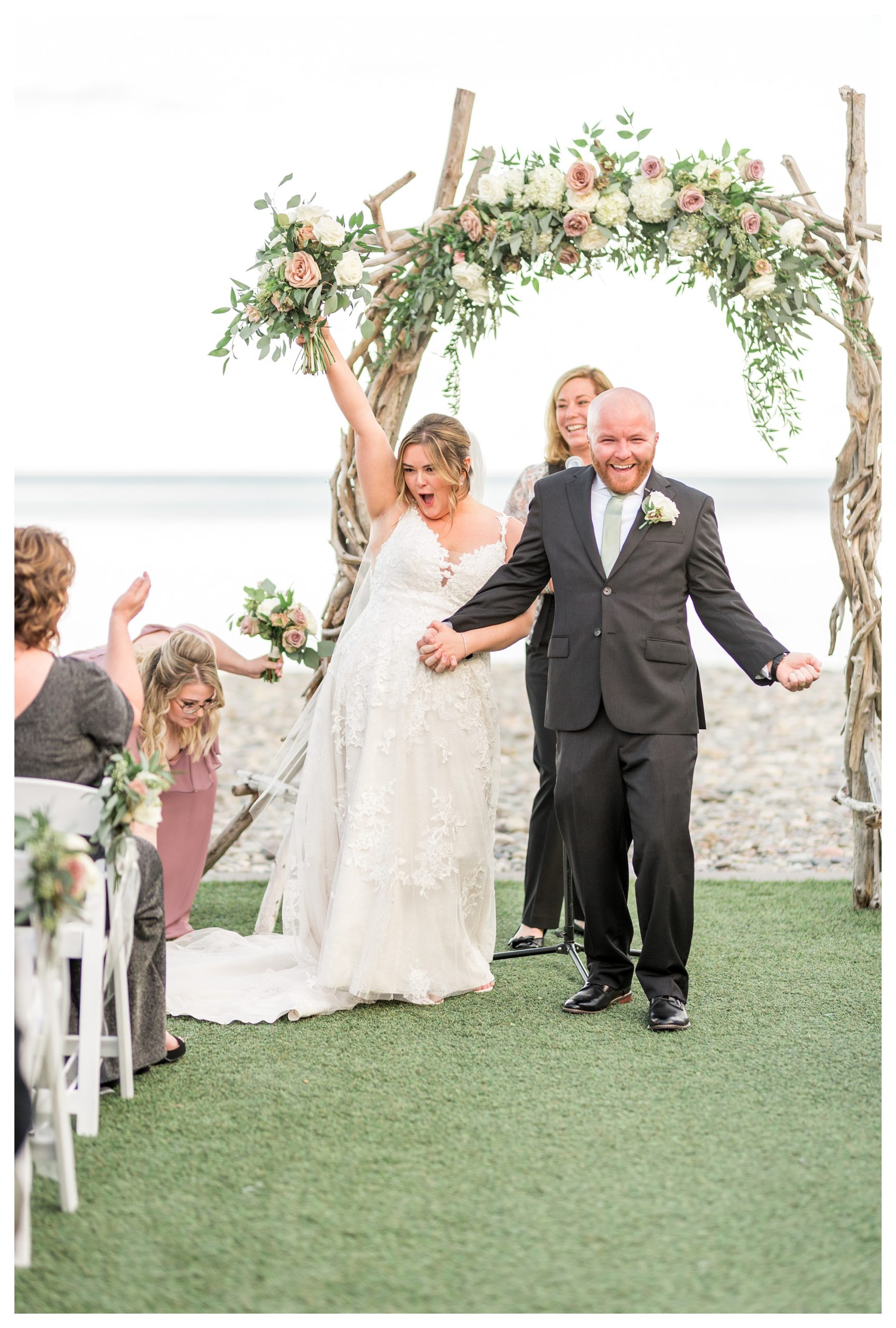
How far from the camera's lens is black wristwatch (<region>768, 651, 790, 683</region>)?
405cm

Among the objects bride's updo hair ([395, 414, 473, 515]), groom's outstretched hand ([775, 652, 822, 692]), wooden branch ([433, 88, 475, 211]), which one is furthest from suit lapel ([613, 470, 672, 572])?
wooden branch ([433, 88, 475, 211])

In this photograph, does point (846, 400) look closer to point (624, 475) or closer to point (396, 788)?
point (624, 475)

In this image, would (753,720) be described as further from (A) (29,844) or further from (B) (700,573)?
(A) (29,844)

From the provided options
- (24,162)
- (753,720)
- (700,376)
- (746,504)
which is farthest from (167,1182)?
(746,504)

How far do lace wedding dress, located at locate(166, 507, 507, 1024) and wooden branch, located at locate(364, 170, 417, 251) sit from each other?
1.38m

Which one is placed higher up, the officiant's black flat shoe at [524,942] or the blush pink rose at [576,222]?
the blush pink rose at [576,222]

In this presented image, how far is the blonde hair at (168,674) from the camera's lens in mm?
4934

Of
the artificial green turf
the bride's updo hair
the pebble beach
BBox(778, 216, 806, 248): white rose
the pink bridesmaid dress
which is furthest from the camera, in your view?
the pebble beach

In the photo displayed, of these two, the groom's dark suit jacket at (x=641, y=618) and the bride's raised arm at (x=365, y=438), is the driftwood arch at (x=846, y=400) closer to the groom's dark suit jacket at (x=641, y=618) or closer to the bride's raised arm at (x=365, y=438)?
the bride's raised arm at (x=365, y=438)

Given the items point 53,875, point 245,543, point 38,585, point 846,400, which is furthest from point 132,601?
point 245,543

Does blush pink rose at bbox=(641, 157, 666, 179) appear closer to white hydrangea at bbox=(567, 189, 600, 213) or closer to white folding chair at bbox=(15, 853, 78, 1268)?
white hydrangea at bbox=(567, 189, 600, 213)

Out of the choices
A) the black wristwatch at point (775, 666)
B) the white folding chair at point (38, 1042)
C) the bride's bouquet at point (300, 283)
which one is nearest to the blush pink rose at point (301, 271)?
the bride's bouquet at point (300, 283)

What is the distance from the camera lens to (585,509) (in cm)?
430

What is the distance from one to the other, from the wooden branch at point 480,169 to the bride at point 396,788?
3.63ft
